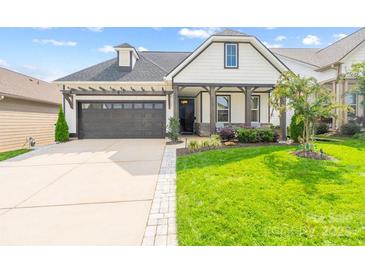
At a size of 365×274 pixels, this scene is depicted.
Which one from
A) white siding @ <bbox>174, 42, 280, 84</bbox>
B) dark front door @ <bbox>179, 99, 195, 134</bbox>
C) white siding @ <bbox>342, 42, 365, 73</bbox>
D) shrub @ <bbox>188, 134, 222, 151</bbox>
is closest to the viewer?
shrub @ <bbox>188, 134, 222, 151</bbox>

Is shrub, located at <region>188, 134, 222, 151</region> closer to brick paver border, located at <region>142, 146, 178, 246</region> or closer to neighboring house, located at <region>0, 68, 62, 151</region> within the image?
brick paver border, located at <region>142, 146, 178, 246</region>

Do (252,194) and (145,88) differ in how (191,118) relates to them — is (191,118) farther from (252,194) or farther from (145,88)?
(252,194)

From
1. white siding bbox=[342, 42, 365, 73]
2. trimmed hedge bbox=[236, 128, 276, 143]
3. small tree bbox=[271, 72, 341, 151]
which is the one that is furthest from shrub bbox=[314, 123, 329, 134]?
small tree bbox=[271, 72, 341, 151]

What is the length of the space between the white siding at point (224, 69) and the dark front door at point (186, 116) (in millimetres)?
4736

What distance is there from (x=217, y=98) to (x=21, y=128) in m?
13.0

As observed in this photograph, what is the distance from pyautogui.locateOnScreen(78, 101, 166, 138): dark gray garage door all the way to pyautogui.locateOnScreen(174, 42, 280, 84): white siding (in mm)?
2980

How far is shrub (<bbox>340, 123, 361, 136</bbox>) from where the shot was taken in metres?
12.3

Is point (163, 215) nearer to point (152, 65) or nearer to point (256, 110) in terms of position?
point (256, 110)

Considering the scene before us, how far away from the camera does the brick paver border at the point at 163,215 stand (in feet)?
10.0

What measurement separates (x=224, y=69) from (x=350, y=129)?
7.67m

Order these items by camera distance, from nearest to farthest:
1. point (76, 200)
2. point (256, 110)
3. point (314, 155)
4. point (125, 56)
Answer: point (76, 200) → point (314, 155) → point (125, 56) → point (256, 110)

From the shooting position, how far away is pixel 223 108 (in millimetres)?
15570

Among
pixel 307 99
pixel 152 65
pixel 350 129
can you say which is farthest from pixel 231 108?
pixel 307 99

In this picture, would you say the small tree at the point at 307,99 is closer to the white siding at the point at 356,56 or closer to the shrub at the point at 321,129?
the shrub at the point at 321,129
